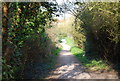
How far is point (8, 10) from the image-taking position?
19.2 feet

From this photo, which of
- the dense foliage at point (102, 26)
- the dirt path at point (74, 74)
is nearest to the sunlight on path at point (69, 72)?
the dirt path at point (74, 74)

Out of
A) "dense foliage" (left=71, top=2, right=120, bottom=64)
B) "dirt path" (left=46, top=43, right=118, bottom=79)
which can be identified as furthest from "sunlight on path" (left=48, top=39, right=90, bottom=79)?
"dense foliage" (left=71, top=2, right=120, bottom=64)

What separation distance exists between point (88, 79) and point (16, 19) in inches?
180

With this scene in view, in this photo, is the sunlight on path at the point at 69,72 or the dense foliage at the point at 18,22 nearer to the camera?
the dense foliage at the point at 18,22

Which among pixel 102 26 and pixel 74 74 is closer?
pixel 74 74

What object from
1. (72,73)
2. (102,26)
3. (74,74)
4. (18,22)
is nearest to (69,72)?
(72,73)

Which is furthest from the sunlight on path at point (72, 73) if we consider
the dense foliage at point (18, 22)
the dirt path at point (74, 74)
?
the dense foliage at point (18, 22)

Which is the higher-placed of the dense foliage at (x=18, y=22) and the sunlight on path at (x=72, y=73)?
the dense foliage at (x=18, y=22)

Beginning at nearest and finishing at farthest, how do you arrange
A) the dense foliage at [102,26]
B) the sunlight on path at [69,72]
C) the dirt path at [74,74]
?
the dense foliage at [102,26] → the dirt path at [74,74] → the sunlight on path at [69,72]

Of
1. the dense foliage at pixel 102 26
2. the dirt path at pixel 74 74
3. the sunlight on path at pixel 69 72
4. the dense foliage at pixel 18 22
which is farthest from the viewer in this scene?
the sunlight on path at pixel 69 72

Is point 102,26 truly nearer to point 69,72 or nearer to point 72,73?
point 72,73

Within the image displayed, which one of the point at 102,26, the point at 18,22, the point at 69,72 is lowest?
the point at 69,72

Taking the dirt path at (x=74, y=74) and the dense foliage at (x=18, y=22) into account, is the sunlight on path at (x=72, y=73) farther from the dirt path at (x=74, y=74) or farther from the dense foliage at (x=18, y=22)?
the dense foliage at (x=18, y=22)

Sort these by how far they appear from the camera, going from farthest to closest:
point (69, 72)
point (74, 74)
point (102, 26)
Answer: point (69, 72)
point (102, 26)
point (74, 74)
